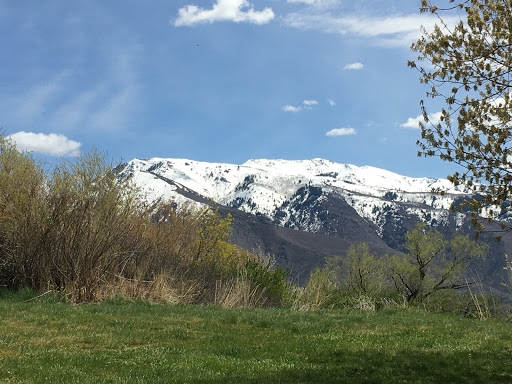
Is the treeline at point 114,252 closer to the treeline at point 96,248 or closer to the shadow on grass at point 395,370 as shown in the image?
the treeline at point 96,248

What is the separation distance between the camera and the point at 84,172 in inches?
790

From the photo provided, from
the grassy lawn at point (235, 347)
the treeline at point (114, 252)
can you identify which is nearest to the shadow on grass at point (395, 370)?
the grassy lawn at point (235, 347)

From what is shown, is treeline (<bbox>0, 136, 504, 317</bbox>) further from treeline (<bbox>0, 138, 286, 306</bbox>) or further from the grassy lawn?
the grassy lawn

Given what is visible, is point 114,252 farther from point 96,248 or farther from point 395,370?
point 395,370

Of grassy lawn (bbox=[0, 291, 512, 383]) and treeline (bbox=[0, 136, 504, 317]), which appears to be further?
treeline (bbox=[0, 136, 504, 317])

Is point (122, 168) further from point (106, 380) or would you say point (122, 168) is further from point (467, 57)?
point (467, 57)

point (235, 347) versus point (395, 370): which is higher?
point (235, 347)

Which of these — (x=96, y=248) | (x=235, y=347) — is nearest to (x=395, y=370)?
(x=235, y=347)

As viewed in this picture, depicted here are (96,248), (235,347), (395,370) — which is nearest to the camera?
(395,370)

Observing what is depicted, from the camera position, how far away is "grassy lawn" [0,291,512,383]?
905 cm

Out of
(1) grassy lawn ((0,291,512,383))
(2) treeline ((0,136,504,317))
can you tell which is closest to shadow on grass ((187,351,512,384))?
(1) grassy lawn ((0,291,512,383))

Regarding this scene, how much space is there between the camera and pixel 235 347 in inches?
446

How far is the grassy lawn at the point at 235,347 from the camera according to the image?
9.05 meters

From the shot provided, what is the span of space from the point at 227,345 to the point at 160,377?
315 cm
